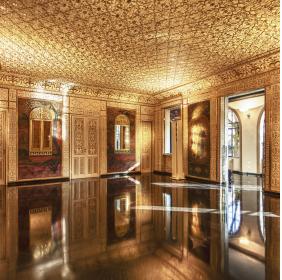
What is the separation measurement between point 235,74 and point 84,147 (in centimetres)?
570

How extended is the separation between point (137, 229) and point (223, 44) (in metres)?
4.14

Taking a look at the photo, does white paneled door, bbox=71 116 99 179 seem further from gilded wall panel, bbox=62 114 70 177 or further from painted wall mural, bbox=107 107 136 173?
painted wall mural, bbox=107 107 136 173

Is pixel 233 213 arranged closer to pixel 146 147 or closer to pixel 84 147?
pixel 84 147

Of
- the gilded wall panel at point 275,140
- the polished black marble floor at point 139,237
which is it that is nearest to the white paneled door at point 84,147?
the polished black marble floor at point 139,237

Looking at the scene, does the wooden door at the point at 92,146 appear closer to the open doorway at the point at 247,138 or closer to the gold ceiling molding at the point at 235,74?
the gold ceiling molding at the point at 235,74

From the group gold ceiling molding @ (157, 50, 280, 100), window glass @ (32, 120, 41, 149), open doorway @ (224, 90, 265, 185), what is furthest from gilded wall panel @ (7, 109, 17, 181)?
open doorway @ (224, 90, 265, 185)

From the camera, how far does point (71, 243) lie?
2.97 m

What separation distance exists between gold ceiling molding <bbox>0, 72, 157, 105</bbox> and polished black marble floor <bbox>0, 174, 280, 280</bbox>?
3872 mm

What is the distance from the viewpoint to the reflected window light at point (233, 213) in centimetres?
353

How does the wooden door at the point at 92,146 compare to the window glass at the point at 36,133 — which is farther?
the wooden door at the point at 92,146

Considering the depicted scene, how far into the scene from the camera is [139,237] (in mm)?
3193

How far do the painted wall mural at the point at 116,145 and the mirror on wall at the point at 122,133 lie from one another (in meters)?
0.04

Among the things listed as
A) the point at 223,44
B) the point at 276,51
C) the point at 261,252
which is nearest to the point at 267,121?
the point at 276,51

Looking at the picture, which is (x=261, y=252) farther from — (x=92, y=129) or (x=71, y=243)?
(x=92, y=129)
